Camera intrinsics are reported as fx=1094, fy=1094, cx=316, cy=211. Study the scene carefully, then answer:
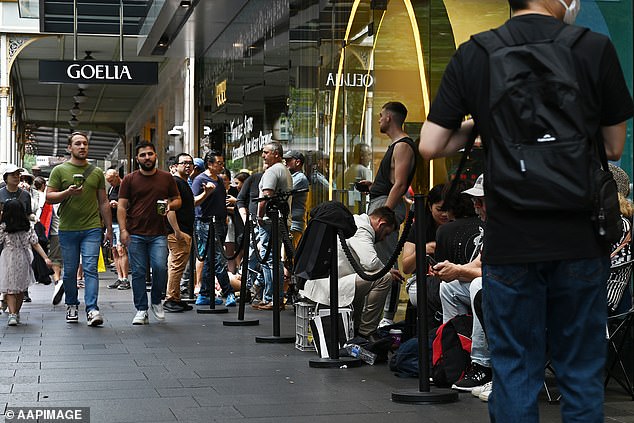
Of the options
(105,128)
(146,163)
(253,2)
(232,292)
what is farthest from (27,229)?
(105,128)

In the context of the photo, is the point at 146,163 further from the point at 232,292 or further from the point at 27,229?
the point at 232,292

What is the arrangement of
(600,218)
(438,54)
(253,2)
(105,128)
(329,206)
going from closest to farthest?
1. (600,218)
2. (329,206)
3. (438,54)
4. (253,2)
5. (105,128)

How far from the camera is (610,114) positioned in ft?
11.2

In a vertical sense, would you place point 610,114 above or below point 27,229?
above

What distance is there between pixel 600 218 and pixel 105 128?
141ft

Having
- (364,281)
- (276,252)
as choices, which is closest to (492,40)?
(364,281)

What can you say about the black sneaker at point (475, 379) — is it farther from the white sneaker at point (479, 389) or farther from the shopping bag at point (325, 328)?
the shopping bag at point (325, 328)

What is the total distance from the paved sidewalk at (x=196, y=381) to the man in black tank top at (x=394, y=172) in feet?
3.73

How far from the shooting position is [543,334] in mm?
3348

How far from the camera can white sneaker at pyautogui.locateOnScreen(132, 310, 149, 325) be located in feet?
34.5

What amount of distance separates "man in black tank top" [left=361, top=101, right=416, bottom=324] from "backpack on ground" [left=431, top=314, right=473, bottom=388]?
182 centimetres

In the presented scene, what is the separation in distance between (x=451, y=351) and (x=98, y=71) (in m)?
13.4

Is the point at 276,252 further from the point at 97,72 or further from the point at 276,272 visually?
the point at 97,72

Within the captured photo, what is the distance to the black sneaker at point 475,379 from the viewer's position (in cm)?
629
